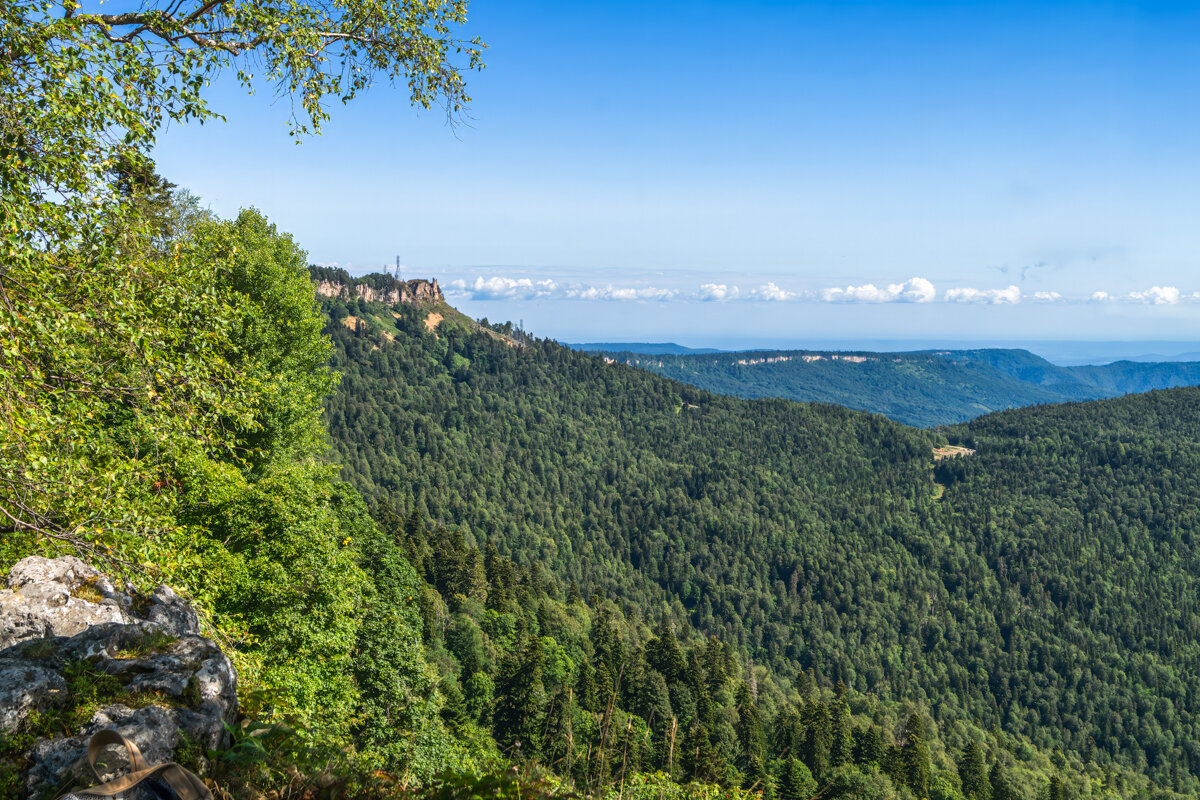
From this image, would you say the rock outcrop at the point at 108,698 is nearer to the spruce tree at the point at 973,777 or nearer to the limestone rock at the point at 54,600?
the limestone rock at the point at 54,600

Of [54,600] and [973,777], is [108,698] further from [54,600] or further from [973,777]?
[973,777]

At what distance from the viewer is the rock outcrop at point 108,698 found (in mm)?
5027

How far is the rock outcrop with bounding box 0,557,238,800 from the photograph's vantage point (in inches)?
198

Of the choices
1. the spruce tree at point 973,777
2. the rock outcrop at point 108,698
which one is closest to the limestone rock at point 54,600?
the rock outcrop at point 108,698

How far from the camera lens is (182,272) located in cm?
974

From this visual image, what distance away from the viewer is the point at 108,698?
5.60 meters

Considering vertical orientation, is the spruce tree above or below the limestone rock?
below

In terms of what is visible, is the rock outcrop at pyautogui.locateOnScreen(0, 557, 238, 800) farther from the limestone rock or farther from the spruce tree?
the spruce tree

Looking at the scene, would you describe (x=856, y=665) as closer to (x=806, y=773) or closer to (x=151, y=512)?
(x=806, y=773)

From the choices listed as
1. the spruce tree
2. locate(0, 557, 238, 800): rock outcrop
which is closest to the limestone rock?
locate(0, 557, 238, 800): rock outcrop

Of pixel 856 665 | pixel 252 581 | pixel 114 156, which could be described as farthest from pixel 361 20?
pixel 856 665

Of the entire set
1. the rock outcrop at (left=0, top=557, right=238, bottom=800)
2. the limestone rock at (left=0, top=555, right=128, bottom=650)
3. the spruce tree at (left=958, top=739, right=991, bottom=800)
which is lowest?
the spruce tree at (left=958, top=739, right=991, bottom=800)

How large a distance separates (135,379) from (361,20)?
5922 mm

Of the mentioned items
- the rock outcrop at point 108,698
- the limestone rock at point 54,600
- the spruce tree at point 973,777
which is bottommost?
the spruce tree at point 973,777
